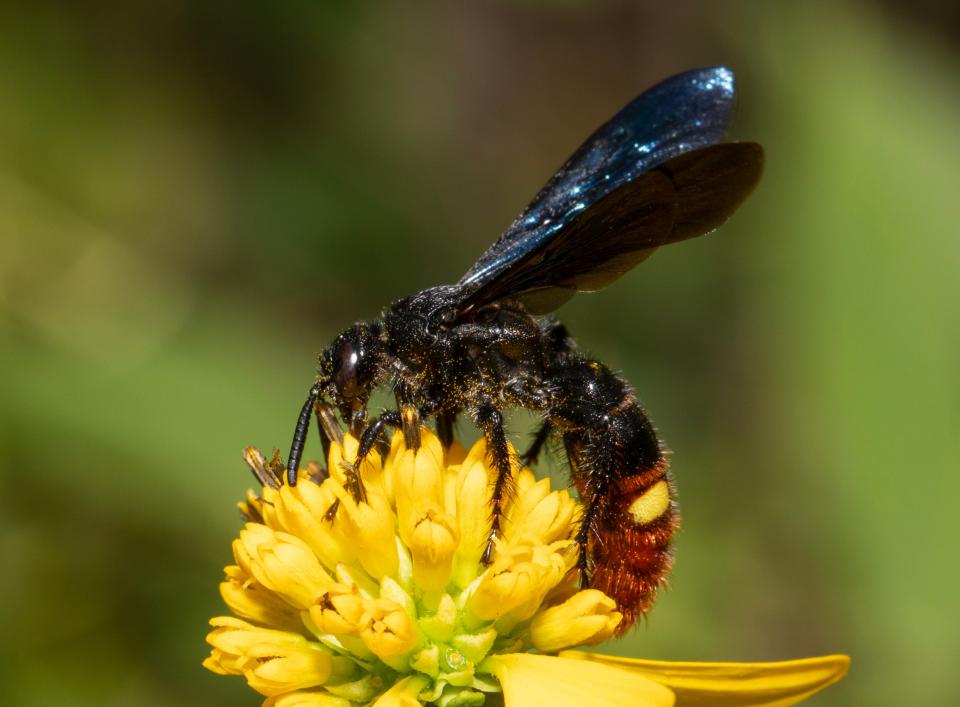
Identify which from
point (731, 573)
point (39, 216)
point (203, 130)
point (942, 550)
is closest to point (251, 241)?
point (203, 130)

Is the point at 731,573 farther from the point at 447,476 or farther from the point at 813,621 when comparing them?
the point at 447,476

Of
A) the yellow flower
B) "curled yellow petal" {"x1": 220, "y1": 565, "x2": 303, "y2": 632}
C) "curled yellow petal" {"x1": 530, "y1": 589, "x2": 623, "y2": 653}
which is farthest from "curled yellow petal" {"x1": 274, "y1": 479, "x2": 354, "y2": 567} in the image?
"curled yellow petal" {"x1": 530, "y1": 589, "x2": 623, "y2": 653}

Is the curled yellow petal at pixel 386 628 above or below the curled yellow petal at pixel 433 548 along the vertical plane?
below

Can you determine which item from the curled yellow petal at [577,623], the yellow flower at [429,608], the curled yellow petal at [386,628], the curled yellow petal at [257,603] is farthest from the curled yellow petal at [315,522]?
the curled yellow petal at [577,623]

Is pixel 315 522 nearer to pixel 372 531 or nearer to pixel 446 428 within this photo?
pixel 372 531

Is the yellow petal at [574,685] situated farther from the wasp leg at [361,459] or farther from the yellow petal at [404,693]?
the wasp leg at [361,459]

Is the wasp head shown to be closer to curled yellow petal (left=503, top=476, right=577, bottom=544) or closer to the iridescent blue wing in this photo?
the iridescent blue wing
